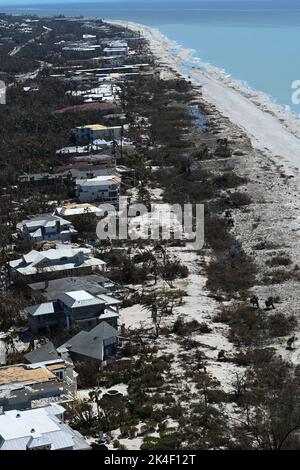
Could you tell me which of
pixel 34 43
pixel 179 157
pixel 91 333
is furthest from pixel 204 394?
pixel 34 43

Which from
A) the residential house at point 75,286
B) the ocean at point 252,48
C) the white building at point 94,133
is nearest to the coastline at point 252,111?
the ocean at point 252,48

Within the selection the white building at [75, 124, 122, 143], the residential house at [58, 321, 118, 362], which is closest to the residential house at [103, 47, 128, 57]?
the white building at [75, 124, 122, 143]

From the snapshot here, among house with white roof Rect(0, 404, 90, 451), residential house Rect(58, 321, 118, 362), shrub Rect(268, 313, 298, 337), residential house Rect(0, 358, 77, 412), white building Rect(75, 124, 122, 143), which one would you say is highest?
house with white roof Rect(0, 404, 90, 451)

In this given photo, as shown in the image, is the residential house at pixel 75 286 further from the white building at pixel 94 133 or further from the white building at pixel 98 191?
the white building at pixel 94 133

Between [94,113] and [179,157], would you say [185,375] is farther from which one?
[94,113]

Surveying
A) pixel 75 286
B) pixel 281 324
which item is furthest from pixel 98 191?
pixel 281 324

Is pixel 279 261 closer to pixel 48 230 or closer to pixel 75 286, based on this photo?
pixel 75 286

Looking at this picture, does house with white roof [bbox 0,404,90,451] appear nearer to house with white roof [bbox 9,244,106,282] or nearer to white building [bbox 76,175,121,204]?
house with white roof [bbox 9,244,106,282]
